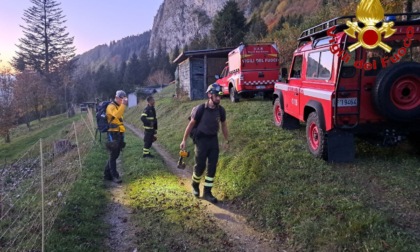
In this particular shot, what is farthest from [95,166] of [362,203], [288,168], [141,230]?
[362,203]

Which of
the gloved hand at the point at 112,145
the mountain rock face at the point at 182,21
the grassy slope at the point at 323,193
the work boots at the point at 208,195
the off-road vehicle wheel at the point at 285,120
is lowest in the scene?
the work boots at the point at 208,195

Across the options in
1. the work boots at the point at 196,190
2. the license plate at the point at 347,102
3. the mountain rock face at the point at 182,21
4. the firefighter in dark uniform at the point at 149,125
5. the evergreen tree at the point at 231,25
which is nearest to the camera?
the license plate at the point at 347,102

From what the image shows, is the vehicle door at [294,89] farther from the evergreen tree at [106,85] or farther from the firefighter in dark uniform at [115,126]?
the evergreen tree at [106,85]

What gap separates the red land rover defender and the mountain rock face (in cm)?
8540

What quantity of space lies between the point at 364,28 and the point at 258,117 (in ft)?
19.8

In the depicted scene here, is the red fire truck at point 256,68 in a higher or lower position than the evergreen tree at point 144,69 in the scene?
lower

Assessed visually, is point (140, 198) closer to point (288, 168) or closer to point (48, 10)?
point (288, 168)

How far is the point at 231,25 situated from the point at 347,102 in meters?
29.9

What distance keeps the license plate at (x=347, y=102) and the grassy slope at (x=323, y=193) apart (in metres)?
1.18

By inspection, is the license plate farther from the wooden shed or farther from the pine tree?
the pine tree

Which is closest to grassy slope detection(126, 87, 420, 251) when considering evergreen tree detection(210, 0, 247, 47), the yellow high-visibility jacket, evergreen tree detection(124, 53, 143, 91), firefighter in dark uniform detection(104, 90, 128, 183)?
firefighter in dark uniform detection(104, 90, 128, 183)

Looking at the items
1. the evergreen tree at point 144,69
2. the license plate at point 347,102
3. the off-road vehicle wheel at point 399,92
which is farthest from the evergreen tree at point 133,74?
the off-road vehicle wheel at point 399,92

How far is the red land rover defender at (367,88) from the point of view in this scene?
18.1 ft

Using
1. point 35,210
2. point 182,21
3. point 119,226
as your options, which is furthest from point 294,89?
point 182,21
